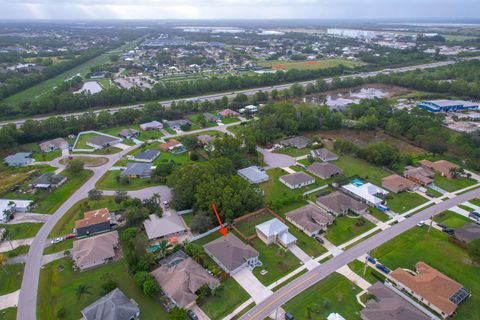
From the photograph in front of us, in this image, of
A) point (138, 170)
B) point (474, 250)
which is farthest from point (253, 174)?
point (474, 250)

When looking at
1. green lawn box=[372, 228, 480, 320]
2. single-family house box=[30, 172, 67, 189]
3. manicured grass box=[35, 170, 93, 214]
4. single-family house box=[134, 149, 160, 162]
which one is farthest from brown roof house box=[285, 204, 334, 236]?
single-family house box=[30, 172, 67, 189]

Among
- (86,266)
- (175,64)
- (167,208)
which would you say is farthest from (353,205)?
(175,64)

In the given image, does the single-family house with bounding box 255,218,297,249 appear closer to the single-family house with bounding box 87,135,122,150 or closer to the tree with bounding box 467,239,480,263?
the tree with bounding box 467,239,480,263

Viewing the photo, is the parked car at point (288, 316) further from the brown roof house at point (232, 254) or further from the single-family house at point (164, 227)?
the single-family house at point (164, 227)

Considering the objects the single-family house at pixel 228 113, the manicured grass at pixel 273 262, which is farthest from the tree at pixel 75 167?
the single-family house at pixel 228 113

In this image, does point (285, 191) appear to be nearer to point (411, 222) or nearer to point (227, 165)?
point (227, 165)

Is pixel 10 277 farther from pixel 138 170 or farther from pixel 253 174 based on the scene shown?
pixel 253 174

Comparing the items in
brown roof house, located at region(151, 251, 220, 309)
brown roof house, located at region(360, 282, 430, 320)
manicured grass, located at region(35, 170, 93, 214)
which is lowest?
manicured grass, located at region(35, 170, 93, 214)
